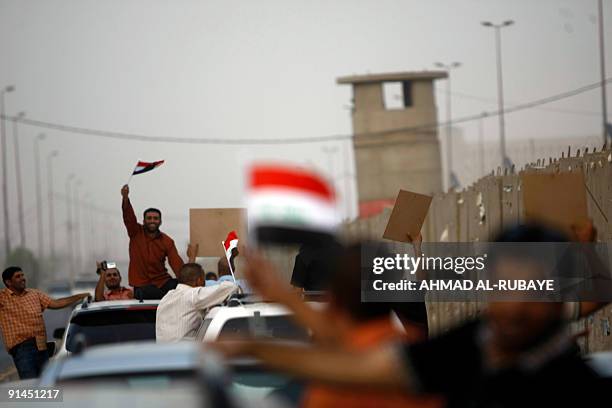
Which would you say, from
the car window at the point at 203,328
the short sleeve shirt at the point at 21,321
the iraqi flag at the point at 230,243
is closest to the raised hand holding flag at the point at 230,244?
the iraqi flag at the point at 230,243

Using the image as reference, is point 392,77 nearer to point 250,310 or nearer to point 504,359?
point 250,310

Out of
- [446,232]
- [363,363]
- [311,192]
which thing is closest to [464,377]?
[363,363]

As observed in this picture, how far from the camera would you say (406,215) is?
1472 cm

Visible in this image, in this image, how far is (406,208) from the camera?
48.3 ft

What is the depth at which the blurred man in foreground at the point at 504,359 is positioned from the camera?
475 centimetres

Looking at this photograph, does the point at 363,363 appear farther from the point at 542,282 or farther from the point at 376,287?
the point at 376,287

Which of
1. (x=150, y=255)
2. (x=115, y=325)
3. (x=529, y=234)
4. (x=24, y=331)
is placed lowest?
(x=24, y=331)

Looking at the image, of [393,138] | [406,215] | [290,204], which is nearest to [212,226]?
[406,215]

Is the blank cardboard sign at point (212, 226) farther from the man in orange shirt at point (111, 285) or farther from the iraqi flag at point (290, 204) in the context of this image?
the iraqi flag at point (290, 204)

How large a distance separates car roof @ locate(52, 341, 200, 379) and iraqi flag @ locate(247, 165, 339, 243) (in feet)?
4.53

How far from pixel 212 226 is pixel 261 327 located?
6.71 metres

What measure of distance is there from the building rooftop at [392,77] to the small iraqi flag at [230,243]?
7386cm

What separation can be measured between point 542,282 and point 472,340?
605 millimetres

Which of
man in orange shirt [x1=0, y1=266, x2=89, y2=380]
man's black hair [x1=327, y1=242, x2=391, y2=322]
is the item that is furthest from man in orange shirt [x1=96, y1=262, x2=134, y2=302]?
man's black hair [x1=327, y1=242, x2=391, y2=322]
